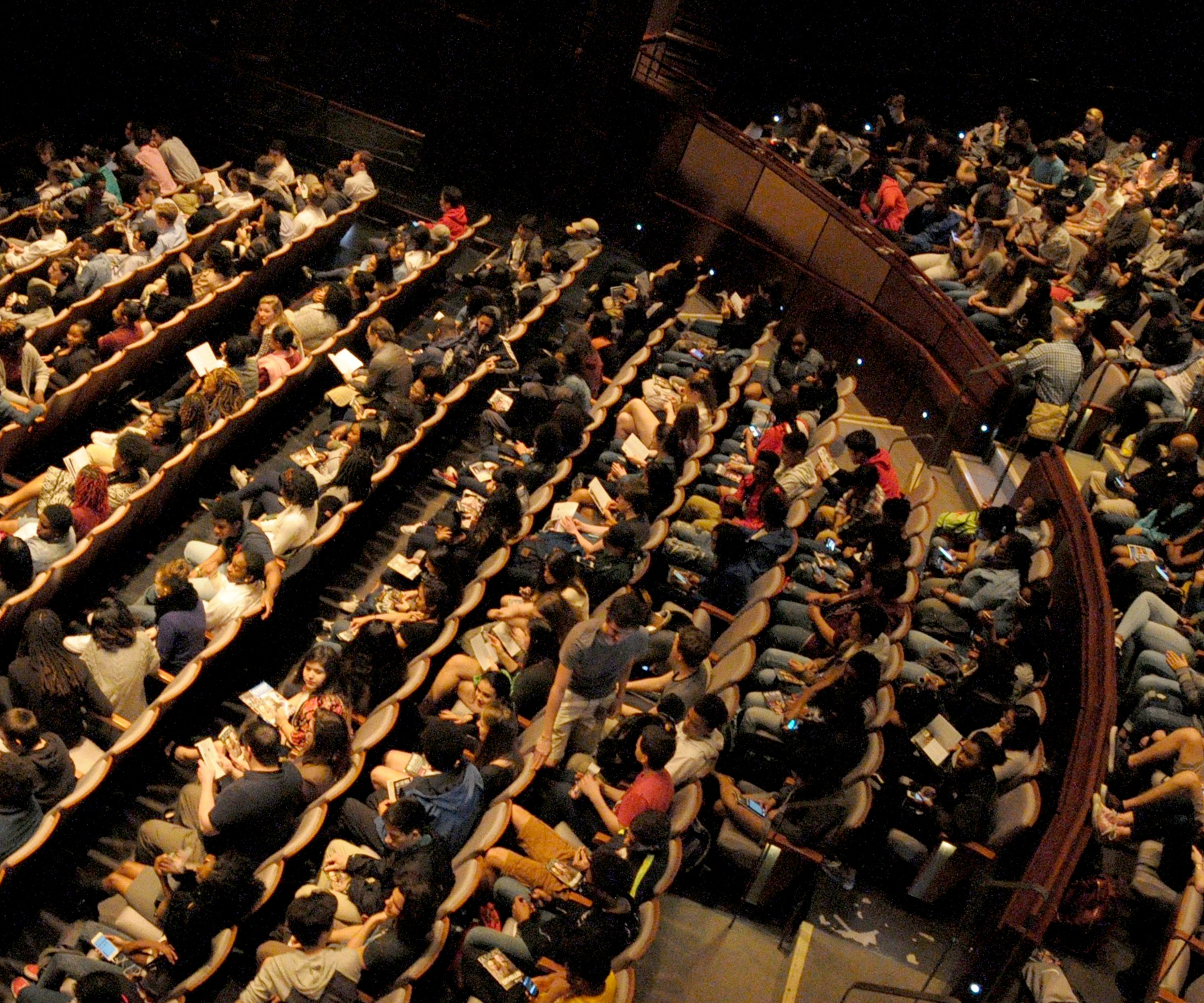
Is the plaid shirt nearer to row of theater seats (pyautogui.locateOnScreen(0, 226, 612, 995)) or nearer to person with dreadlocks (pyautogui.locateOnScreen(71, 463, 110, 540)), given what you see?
row of theater seats (pyautogui.locateOnScreen(0, 226, 612, 995))

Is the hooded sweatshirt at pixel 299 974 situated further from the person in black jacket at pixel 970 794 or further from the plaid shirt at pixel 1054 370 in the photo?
the plaid shirt at pixel 1054 370

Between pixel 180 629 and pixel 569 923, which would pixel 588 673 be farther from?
pixel 180 629

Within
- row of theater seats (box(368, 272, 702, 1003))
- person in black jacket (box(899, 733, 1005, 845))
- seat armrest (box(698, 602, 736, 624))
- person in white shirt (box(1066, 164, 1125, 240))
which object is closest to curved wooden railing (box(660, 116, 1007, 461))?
person in white shirt (box(1066, 164, 1125, 240))

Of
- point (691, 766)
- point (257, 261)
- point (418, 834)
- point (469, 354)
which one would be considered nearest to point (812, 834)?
point (691, 766)

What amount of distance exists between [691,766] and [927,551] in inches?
106

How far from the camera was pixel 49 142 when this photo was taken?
31.8ft

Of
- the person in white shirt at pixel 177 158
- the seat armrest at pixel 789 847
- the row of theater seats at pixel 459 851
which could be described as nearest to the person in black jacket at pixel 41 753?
the row of theater seats at pixel 459 851

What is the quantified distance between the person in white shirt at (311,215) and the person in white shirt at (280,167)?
1.97ft

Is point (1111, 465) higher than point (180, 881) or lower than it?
higher

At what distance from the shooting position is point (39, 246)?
830 centimetres

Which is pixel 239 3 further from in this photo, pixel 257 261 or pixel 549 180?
pixel 257 261

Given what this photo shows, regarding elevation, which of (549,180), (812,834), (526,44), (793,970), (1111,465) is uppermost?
(526,44)

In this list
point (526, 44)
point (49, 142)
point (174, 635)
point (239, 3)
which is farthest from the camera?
point (239, 3)

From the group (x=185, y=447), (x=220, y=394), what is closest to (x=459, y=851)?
(x=185, y=447)
